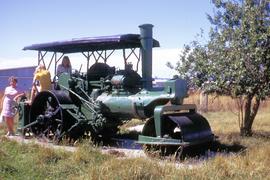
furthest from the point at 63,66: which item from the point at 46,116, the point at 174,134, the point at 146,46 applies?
the point at 174,134

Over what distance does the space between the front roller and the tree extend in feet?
7.05

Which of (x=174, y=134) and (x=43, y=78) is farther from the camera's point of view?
(x=43, y=78)

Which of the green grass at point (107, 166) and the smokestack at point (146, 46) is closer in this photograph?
the green grass at point (107, 166)

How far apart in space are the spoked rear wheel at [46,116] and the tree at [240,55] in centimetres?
399

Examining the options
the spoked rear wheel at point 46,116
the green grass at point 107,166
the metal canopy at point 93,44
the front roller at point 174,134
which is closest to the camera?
the green grass at point 107,166

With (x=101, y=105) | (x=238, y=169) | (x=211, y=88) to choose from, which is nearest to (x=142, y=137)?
(x=101, y=105)

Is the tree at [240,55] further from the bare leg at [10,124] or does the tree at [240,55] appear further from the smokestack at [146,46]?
the bare leg at [10,124]

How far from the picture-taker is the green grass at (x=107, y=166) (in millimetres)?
7176

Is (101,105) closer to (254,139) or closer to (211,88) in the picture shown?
(211,88)

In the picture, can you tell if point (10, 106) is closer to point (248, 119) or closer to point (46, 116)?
point (46, 116)

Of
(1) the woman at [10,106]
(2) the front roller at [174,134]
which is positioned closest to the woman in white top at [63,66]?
(1) the woman at [10,106]

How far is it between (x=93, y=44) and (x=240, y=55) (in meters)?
3.69

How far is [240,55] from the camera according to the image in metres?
11.9

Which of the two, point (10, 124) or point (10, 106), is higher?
point (10, 106)
